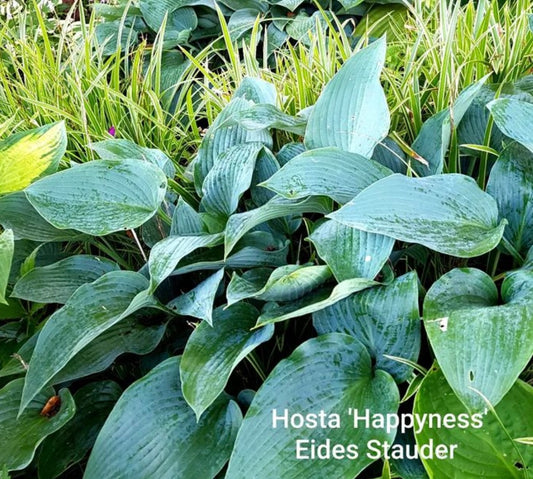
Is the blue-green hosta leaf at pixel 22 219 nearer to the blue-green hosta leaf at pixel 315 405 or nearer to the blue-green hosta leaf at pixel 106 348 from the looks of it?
the blue-green hosta leaf at pixel 106 348

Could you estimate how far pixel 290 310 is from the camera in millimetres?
781

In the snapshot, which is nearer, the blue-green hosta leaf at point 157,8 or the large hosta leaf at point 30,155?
the large hosta leaf at point 30,155

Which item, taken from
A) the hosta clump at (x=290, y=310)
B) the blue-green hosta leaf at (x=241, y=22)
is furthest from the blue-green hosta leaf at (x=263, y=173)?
the blue-green hosta leaf at (x=241, y=22)

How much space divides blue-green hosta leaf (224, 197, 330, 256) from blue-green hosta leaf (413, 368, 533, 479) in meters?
0.30

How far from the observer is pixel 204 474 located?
0.72m

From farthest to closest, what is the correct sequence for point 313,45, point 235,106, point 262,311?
point 313,45, point 235,106, point 262,311

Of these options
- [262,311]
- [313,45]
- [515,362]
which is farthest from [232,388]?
[313,45]

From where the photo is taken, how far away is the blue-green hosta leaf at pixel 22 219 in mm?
930

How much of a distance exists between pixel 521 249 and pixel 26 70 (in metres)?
1.34

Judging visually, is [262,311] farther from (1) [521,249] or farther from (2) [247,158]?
(1) [521,249]

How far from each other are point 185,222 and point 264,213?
0.16m

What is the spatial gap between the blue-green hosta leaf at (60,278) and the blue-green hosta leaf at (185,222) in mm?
133

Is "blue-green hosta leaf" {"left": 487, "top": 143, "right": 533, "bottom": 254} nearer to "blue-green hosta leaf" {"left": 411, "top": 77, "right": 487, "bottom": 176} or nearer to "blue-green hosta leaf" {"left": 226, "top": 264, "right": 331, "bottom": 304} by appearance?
"blue-green hosta leaf" {"left": 411, "top": 77, "right": 487, "bottom": 176}

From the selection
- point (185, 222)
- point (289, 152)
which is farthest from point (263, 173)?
point (185, 222)
